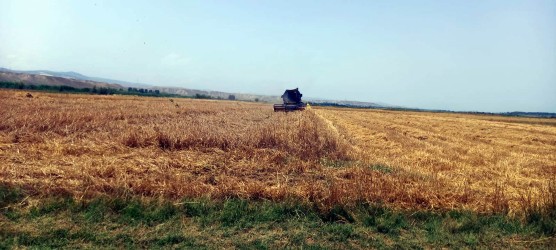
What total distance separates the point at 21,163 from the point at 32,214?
10.0ft

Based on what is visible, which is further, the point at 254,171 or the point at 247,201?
the point at 254,171

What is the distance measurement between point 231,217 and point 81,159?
4898mm

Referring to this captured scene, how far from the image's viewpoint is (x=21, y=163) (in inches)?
275

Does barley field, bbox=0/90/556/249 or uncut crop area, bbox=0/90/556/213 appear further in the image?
uncut crop area, bbox=0/90/556/213

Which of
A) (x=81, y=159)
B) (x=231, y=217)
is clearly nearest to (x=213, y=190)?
(x=231, y=217)

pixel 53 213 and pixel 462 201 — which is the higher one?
pixel 462 201

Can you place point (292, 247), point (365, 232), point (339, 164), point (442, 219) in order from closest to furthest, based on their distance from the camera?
point (292, 247) → point (365, 232) → point (442, 219) → point (339, 164)

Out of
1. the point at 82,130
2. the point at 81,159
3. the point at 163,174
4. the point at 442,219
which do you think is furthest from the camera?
the point at 82,130

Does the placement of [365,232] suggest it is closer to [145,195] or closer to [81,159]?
[145,195]

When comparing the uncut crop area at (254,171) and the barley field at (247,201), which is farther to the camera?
the uncut crop area at (254,171)

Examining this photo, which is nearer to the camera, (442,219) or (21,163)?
(442,219)

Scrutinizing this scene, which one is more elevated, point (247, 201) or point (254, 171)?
point (254, 171)

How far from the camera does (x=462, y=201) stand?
5934 millimetres

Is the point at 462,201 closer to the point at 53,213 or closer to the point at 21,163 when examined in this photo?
the point at 53,213
